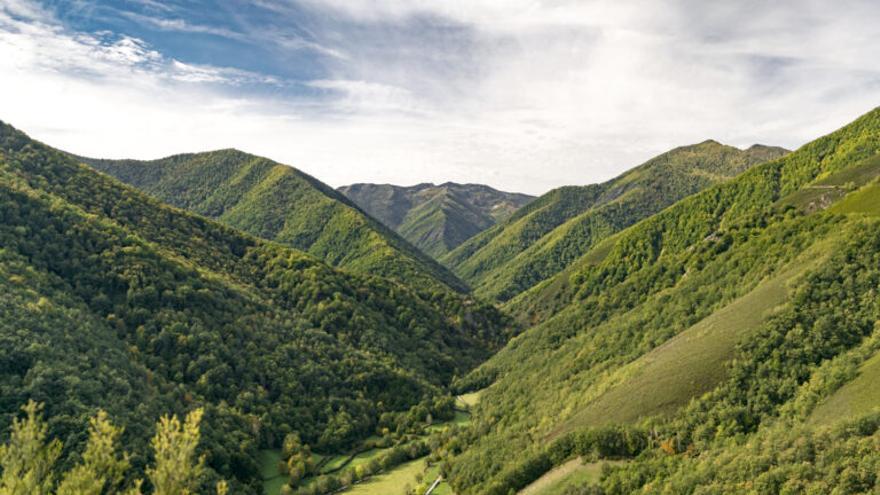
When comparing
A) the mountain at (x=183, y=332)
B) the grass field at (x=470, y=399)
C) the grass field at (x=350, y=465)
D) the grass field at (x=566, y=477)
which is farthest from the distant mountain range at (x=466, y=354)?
the grass field at (x=470, y=399)

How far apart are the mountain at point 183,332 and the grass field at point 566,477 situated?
184 ft

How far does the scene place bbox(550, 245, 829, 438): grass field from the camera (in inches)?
2985

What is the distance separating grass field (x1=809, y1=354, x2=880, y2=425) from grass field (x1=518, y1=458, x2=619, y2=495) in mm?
25985

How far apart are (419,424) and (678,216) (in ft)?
435

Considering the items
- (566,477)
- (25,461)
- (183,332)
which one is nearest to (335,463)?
(183,332)

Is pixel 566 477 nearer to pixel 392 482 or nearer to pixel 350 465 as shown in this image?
pixel 392 482

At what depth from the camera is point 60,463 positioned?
66.4 meters

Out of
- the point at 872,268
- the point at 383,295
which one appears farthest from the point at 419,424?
the point at 872,268

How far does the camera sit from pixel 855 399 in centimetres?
5391

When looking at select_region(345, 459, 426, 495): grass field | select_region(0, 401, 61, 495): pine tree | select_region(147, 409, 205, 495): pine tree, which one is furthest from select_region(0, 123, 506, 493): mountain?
select_region(147, 409, 205, 495): pine tree

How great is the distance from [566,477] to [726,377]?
27.9 m

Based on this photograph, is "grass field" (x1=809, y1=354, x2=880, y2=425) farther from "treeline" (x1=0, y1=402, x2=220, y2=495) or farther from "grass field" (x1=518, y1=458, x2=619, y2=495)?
"treeline" (x1=0, y1=402, x2=220, y2=495)

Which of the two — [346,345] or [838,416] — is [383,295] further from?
[838,416]

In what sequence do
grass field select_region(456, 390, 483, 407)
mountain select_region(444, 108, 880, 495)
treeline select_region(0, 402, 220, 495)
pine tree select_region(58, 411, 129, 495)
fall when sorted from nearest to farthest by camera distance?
treeline select_region(0, 402, 220, 495) → pine tree select_region(58, 411, 129, 495) → mountain select_region(444, 108, 880, 495) → grass field select_region(456, 390, 483, 407)
